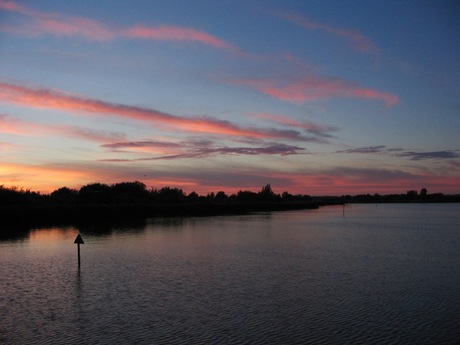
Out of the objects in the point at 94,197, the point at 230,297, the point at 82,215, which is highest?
the point at 94,197

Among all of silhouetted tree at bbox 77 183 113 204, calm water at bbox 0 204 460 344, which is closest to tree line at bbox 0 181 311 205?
silhouetted tree at bbox 77 183 113 204

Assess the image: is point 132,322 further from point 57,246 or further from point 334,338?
point 57,246

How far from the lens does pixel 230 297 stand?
1708 centimetres

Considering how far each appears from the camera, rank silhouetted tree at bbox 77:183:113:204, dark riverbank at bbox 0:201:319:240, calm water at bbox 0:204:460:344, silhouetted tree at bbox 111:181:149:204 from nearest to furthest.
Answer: calm water at bbox 0:204:460:344 → dark riverbank at bbox 0:201:319:240 → silhouetted tree at bbox 77:183:113:204 → silhouetted tree at bbox 111:181:149:204

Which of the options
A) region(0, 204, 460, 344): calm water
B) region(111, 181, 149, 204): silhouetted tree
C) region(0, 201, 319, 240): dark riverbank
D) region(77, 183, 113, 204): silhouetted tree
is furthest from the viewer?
region(111, 181, 149, 204): silhouetted tree

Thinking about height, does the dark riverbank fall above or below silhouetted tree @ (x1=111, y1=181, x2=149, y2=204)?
below

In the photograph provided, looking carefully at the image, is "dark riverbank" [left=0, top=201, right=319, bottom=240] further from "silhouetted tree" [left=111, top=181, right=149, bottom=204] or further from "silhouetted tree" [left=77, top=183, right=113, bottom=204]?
"silhouetted tree" [left=111, top=181, right=149, bottom=204]

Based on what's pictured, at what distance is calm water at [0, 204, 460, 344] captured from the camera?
12.5m

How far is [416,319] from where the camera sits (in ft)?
46.3

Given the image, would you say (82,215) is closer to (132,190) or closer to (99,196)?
(99,196)

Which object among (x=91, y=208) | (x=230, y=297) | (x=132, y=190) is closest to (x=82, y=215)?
(x=91, y=208)

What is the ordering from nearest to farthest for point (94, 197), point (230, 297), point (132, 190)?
point (230, 297), point (94, 197), point (132, 190)

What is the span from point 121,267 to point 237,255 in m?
8.57

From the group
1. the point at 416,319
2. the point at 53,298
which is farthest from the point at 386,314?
the point at 53,298
